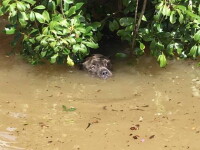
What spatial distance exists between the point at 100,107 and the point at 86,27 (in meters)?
1.06

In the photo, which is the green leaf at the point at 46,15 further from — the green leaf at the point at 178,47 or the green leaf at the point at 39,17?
the green leaf at the point at 178,47

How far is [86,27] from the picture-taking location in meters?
4.75

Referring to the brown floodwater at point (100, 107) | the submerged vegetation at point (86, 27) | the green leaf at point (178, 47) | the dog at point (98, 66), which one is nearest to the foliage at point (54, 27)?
the submerged vegetation at point (86, 27)

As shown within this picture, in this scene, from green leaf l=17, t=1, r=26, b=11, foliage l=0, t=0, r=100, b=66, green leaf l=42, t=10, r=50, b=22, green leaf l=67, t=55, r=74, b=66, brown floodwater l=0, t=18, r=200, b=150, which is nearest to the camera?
brown floodwater l=0, t=18, r=200, b=150

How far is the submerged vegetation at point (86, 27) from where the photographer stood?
14.6 feet

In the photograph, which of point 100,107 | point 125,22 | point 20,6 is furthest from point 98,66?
point 20,6

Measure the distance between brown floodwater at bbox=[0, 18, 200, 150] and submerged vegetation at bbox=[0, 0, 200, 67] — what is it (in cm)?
25

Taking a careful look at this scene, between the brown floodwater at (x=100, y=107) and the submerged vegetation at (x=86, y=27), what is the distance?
9.8 inches

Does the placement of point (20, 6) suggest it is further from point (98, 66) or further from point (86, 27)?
point (98, 66)

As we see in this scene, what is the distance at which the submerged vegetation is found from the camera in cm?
446

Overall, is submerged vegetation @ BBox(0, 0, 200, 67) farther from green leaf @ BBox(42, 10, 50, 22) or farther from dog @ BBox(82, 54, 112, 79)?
dog @ BBox(82, 54, 112, 79)

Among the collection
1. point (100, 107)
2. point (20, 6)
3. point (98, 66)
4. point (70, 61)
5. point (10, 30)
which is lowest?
point (100, 107)

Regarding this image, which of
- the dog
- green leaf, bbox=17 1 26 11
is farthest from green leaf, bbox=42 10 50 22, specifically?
the dog

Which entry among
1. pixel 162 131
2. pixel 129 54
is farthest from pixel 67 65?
pixel 162 131
